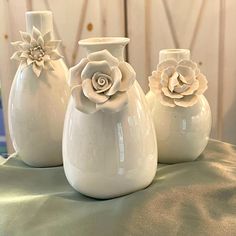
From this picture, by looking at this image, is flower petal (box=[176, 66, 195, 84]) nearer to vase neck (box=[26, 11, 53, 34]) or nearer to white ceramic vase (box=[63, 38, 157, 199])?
white ceramic vase (box=[63, 38, 157, 199])

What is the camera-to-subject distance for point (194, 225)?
0.56 meters

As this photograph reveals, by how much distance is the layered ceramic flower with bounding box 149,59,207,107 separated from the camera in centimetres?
71

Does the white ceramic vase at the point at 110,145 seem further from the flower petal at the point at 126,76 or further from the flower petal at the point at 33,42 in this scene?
the flower petal at the point at 33,42

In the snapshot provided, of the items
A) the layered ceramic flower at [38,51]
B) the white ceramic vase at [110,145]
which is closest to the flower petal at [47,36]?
the layered ceramic flower at [38,51]

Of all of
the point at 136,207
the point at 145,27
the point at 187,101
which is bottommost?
the point at 136,207

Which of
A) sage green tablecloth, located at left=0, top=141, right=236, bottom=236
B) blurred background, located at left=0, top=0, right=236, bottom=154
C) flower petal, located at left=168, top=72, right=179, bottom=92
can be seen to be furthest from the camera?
blurred background, located at left=0, top=0, right=236, bottom=154

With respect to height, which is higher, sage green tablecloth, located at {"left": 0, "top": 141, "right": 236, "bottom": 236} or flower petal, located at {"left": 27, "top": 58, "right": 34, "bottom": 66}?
flower petal, located at {"left": 27, "top": 58, "right": 34, "bottom": 66}

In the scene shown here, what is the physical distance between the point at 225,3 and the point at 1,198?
1033mm

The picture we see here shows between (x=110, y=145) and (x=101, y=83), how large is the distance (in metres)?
0.09

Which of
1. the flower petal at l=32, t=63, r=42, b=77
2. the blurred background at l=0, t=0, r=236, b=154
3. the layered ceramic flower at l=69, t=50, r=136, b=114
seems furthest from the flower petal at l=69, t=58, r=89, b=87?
the blurred background at l=0, t=0, r=236, b=154

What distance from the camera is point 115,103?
22.2 inches

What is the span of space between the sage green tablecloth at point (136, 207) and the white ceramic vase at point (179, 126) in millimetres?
28

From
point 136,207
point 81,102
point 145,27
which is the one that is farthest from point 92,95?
point 145,27

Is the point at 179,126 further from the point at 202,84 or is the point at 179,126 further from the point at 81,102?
the point at 81,102
